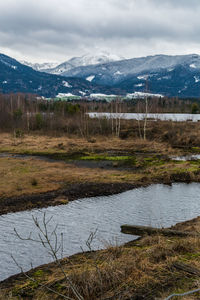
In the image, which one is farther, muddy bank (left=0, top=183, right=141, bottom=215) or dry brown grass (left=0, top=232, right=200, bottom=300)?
muddy bank (left=0, top=183, right=141, bottom=215)

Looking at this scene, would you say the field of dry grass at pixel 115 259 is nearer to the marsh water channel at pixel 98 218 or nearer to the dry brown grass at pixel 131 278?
the dry brown grass at pixel 131 278

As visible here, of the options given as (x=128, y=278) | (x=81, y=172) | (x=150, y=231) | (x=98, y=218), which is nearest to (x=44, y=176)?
(x=81, y=172)

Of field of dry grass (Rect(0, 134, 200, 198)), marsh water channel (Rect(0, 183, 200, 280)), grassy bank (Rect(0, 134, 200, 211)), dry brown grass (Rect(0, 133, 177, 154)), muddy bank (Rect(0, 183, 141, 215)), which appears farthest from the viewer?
dry brown grass (Rect(0, 133, 177, 154))

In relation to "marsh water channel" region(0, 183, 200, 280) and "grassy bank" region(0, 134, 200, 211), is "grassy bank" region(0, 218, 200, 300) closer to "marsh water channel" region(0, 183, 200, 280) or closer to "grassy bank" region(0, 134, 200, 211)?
"marsh water channel" region(0, 183, 200, 280)

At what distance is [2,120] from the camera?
304ft

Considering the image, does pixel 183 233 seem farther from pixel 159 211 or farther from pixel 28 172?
pixel 28 172

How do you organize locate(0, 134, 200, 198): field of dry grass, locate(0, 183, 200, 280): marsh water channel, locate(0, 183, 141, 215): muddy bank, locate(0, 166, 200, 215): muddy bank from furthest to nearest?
locate(0, 134, 200, 198): field of dry grass, locate(0, 166, 200, 215): muddy bank, locate(0, 183, 141, 215): muddy bank, locate(0, 183, 200, 280): marsh water channel

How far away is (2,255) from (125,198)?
12549 millimetres

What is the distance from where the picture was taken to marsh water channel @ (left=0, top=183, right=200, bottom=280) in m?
14.6

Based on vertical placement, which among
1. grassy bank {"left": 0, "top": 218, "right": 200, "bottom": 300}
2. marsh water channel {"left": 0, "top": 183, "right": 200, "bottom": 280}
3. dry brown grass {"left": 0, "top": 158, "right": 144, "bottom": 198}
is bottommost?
marsh water channel {"left": 0, "top": 183, "right": 200, "bottom": 280}

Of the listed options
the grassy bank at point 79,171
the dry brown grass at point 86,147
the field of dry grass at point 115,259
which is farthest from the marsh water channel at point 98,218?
the dry brown grass at point 86,147

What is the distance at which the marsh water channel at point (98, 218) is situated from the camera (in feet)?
48.0

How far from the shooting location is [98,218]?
2005 centimetres

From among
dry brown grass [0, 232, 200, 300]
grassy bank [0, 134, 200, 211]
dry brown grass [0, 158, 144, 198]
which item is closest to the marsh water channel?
dry brown grass [0, 232, 200, 300]
